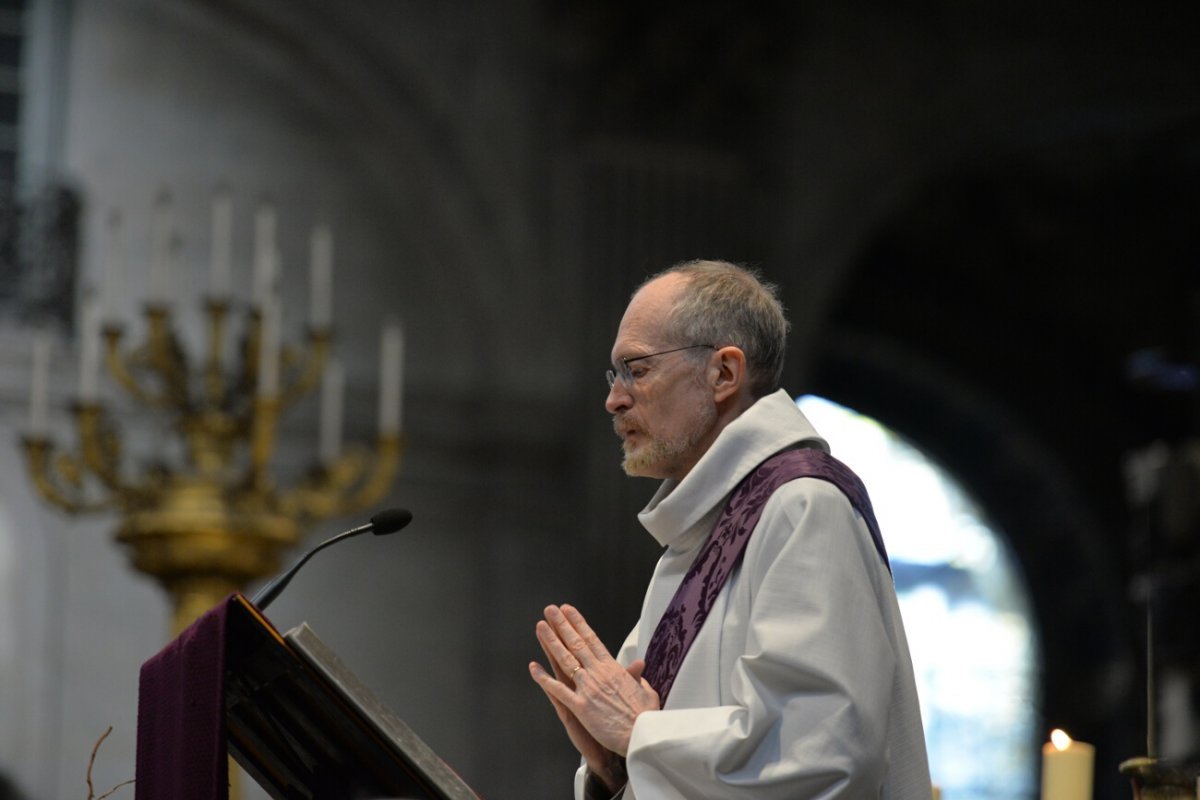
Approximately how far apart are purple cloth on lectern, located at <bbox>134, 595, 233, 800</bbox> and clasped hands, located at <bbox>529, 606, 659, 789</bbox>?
1.53 ft

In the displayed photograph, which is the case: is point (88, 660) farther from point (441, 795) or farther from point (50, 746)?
point (441, 795)

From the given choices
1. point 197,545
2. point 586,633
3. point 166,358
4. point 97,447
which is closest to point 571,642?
point 586,633

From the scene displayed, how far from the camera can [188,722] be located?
3.34m

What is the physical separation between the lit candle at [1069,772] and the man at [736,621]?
0.41 meters

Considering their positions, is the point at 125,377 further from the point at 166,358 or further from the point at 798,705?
the point at 798,705

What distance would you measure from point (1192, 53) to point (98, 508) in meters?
7.56

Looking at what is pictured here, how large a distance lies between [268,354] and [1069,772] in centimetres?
357

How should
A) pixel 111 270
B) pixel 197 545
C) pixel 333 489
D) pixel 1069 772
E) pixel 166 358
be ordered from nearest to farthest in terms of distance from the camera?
pixel 1069 772, pixel 197 545, pixel 166 358, pixel 333 489, pixel 111 270

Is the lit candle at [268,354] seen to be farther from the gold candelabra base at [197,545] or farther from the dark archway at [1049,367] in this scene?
the dark archway at [1049,367]

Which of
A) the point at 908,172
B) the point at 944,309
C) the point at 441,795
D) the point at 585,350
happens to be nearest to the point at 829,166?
the point at 908,172

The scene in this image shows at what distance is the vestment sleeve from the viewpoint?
309 cm

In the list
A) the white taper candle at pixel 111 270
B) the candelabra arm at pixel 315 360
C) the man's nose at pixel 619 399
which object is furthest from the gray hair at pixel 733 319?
the white taper candle at pixel 111 270

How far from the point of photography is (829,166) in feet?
38.1

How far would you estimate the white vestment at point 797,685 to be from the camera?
10.2 feet
